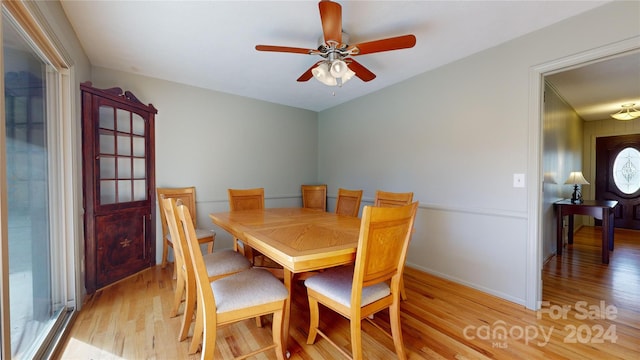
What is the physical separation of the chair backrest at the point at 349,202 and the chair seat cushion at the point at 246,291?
1.42 meters

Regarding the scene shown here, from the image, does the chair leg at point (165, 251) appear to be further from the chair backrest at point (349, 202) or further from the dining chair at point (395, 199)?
the dining chair at point (395, 199)

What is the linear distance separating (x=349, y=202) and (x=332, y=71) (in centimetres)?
150

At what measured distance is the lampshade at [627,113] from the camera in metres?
4.12

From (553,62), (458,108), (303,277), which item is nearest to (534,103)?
(553,62)

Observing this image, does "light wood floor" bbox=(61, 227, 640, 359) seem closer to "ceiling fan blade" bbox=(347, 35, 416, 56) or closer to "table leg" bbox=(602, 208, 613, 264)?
"table leg" bbox=(602, 208, 613, 264)

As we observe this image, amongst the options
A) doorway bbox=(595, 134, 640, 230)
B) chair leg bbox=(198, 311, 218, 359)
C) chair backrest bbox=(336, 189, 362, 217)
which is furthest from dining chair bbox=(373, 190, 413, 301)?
doorway bbox=(595, 134, 640, 230)

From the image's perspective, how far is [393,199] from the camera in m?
2.51

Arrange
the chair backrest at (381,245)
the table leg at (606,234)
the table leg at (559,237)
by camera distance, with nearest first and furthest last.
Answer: the chair backrest at (381,245) → the table leg at (606,234) → the table leg at (559,237)

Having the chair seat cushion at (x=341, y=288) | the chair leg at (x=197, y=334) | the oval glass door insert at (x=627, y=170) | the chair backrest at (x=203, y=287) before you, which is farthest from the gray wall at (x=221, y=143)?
the oval glass door insert at (x=627, y=170)

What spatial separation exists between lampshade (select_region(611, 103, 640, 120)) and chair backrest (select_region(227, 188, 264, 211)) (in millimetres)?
5761

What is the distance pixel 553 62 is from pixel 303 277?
267 centimetres

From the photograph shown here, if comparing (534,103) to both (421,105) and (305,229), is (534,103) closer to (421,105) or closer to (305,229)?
(421,105)

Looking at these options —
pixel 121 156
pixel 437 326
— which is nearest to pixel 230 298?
pixel 437 326

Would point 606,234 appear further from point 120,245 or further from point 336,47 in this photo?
point 120,245
